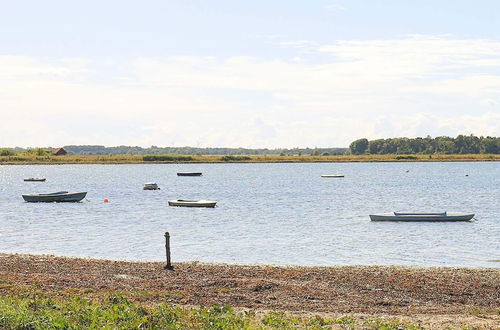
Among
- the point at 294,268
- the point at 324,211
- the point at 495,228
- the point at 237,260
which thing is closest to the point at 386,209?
the point at 324,211

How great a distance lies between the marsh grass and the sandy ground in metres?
1.58

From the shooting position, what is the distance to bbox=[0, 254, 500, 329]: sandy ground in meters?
21.9

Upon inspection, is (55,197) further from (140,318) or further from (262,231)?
(140,318)

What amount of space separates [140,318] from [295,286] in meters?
9.14

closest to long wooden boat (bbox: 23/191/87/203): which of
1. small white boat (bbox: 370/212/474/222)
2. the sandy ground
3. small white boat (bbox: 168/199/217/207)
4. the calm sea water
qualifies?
the calm sea water

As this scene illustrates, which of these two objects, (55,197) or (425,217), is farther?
(55,197)

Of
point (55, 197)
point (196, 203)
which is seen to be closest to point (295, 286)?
point (196, 203)

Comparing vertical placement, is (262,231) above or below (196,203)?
below

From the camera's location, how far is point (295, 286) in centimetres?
2592

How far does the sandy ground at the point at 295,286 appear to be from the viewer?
862 inches

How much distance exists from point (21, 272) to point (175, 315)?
1277 cm

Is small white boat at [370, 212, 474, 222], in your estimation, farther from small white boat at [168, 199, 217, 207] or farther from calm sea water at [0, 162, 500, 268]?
small white boat at [168, 199, 217, 207]

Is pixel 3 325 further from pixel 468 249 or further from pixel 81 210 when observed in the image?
pixel 81 210

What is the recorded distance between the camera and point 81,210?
78750 mm
